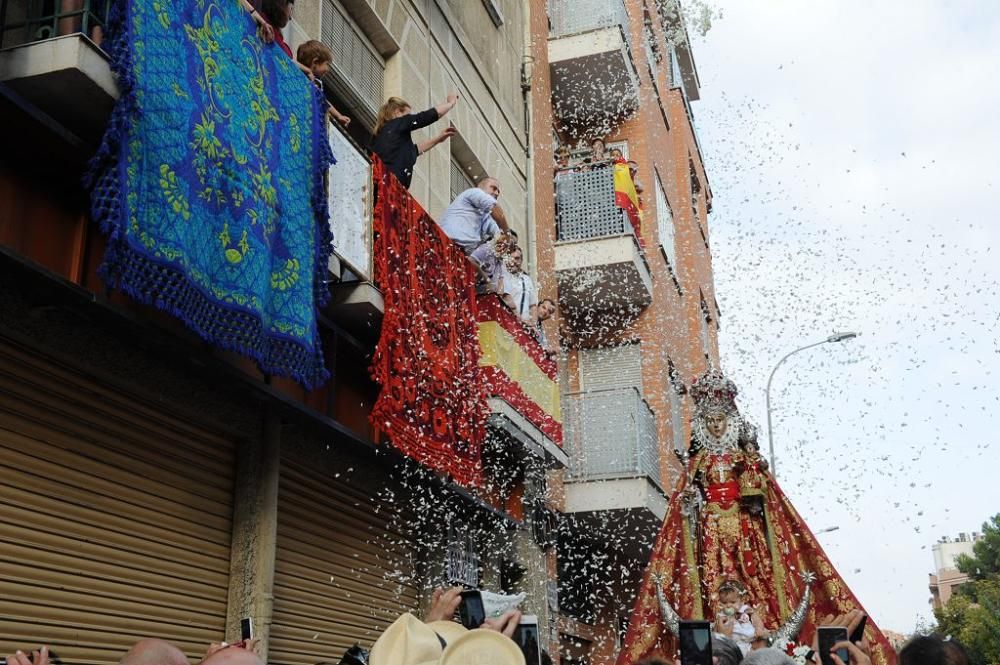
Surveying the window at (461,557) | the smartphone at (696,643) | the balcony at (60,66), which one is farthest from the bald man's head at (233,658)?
the window at (461,557)

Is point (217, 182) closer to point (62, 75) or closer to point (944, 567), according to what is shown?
point (62, 75)

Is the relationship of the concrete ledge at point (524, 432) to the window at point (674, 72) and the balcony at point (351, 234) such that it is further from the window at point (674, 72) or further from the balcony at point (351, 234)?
the window at point (674, 72)

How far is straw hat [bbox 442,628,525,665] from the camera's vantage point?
242 centimetres

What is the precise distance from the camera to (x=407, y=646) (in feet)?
8.65

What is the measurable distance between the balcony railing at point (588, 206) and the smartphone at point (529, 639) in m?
12.6

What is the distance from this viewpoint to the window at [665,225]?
61.2 ft

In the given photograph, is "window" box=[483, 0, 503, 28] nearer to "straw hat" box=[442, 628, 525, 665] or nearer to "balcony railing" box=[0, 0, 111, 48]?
"balcony railing" box=[0, 0, 111, 48]

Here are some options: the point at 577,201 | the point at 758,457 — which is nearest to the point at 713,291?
the point at 577,201

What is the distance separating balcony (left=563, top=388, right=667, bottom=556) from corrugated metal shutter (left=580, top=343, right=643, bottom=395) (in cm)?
137

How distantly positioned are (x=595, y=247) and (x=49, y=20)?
10.7 metres

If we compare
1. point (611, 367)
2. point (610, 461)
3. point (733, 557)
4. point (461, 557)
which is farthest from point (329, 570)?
point (611, 367)

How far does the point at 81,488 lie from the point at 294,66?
308 centimetres

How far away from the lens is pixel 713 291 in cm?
2594

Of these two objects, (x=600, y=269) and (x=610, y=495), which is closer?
(x=610, y=495)
